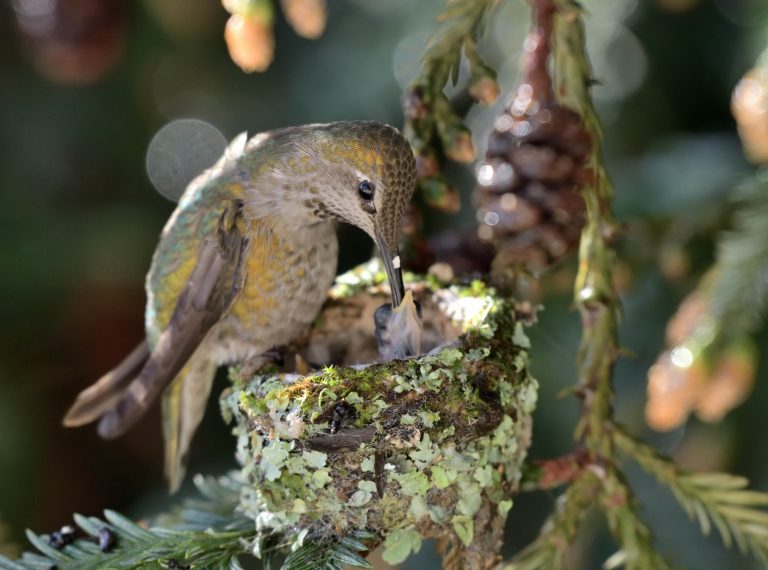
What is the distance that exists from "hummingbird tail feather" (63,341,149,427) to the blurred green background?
625 millimetres

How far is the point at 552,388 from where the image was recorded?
8.34 ft

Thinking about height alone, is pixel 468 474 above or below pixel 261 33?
below

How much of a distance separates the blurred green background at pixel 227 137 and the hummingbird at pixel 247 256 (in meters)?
0.60

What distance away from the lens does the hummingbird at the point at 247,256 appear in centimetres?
196

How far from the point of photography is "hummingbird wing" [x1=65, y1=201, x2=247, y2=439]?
1968 mm

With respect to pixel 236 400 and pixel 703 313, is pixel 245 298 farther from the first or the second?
pixel 703 313

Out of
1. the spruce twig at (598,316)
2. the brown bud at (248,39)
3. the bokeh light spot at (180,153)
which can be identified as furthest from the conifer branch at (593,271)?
the bokeh light spot at (180,153)

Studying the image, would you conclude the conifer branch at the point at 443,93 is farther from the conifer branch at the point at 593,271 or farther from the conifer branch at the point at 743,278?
the conifer branch at the point at 743,278

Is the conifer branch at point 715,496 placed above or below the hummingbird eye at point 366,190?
below

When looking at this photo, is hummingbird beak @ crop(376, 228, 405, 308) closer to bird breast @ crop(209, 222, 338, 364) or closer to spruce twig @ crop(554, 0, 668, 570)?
bird breast @ crop(209, 222, 338, 364)

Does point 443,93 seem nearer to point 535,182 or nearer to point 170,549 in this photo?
point 535,182

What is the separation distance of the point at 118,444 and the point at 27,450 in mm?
382

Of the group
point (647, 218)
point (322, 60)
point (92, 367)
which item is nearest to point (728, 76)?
point (647, 218)

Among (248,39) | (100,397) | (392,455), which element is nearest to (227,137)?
(100,397)
